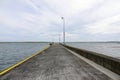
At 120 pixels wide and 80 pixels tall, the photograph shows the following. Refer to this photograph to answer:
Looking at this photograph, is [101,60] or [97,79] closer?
[97,79]

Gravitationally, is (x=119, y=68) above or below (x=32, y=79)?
above

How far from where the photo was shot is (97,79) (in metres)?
5.51

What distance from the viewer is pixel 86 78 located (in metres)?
5.68

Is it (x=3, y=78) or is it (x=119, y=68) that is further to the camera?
(x=119, y=68)

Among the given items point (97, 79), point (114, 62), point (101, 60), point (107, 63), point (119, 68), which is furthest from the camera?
point (101, 60)

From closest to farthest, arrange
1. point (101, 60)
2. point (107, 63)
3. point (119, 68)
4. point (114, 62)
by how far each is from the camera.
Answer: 1. point (119, 68)
2. point (114, 62)
3. point (107, 63)
4. point (101, 60)

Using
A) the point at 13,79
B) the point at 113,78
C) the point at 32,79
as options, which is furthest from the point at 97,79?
the point at 13,79

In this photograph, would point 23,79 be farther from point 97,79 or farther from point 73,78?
point 97,79

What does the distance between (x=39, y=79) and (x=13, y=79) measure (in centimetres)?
125

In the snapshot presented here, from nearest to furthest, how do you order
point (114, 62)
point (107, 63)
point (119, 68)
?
point (119, 68), point (114, 62), point (107, 63)

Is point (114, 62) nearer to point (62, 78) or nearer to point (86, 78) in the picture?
point (86, 78)

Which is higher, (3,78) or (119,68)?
(119,68)

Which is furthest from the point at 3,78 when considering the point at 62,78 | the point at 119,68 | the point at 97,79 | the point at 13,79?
the point at 119,68

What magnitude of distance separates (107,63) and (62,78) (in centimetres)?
362
